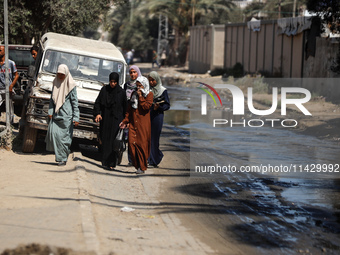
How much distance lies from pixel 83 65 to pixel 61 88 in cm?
209

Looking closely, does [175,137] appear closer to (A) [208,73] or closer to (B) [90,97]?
(B) [90,97]

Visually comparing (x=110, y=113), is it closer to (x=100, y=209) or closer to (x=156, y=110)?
(x=156, y=110)

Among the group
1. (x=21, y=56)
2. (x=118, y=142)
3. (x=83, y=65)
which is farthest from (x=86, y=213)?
(x=21, y=56)

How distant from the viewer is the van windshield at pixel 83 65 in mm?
11773

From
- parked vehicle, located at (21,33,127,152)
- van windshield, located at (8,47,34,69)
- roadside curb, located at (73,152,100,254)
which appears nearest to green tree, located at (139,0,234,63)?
van windshield, located at (8,47,34,69)

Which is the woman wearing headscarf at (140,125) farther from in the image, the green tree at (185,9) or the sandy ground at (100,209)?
the green tree at (185,9)

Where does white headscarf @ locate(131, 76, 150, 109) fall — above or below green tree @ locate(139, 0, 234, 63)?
Answer: below

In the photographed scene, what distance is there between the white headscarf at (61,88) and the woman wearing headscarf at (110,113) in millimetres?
566

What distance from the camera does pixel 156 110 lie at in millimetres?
10625

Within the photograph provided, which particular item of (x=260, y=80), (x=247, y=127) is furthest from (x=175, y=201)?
(x=260, y=80)

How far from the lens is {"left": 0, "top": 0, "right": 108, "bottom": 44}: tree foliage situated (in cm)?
1884

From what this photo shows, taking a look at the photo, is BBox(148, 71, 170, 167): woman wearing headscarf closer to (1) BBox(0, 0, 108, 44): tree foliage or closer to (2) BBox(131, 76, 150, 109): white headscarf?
(2) BBox(131, 76, 150, 109): white headscarf

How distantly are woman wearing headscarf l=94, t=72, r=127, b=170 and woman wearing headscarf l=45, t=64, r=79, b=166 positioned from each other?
471 mm

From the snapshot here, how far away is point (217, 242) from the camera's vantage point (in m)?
6.39
